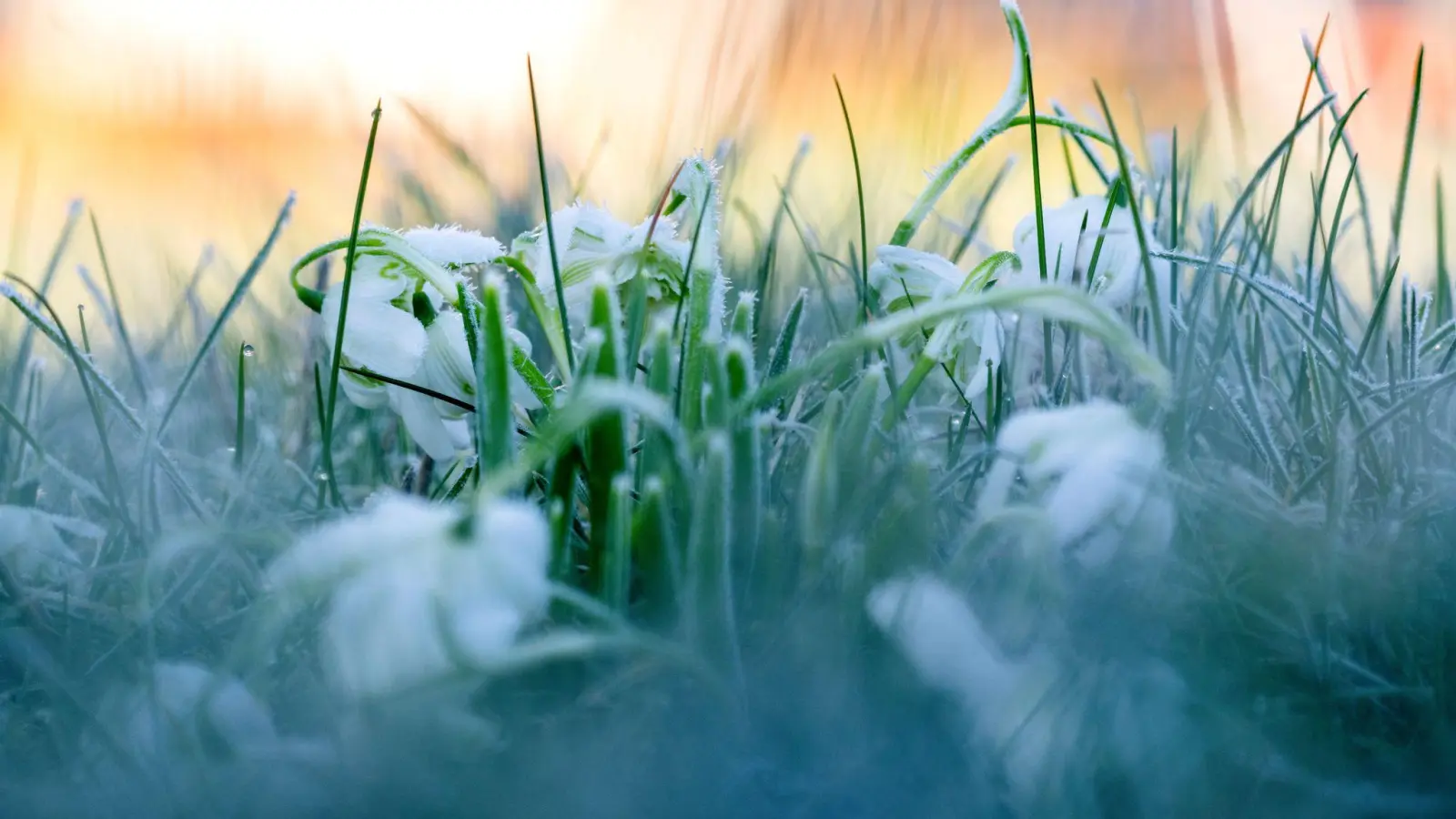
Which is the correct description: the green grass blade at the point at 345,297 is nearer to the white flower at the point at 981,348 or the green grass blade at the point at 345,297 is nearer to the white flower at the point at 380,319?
the white flower at the point at 380,319

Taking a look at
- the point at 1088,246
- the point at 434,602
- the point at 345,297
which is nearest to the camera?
the point at 434,602

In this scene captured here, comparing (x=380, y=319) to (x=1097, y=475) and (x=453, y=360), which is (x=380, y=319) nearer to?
(x=453, y=360)

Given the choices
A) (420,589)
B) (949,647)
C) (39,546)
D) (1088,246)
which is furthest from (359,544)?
(1088,246)

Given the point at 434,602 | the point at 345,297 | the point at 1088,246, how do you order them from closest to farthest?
the point at 434,602 → the point at 345,297 → the point at 1088,246

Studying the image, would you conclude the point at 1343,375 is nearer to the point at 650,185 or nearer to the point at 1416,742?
the point at 1416,742

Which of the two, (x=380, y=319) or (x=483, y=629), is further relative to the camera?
(x=380, y=319)

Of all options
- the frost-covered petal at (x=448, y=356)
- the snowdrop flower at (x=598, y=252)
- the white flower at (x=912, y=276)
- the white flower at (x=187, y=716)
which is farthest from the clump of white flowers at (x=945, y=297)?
the white flower at (x=187, y=716)

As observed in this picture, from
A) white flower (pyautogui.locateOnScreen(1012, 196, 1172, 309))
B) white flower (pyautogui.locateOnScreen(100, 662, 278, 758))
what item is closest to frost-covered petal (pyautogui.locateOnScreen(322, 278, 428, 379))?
white flower (pyautogui.locateOnScreen(100, 662, 278, 758))
